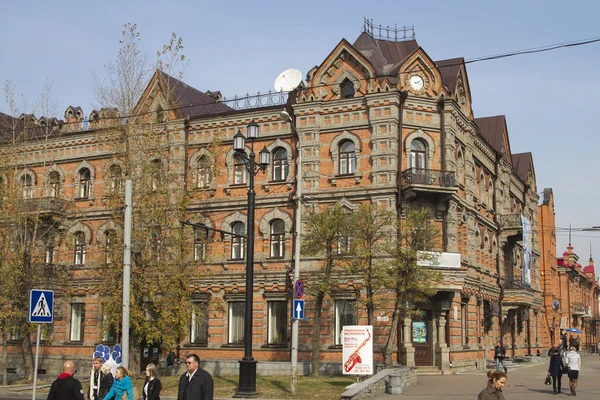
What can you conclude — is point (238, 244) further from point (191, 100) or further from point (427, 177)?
point (191, 100)

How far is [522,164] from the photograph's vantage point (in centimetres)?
5309

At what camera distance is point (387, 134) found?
32719mm

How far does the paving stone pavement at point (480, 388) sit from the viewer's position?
2205 cm

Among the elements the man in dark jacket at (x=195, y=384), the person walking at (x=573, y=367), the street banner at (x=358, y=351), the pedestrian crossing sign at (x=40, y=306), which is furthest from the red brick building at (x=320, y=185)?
the man in dark jacket at (x=195, y=384)

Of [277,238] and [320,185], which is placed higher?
[320,185]

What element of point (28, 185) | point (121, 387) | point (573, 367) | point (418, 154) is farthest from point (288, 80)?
point (121, 387)

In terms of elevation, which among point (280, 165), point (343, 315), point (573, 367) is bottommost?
point (573, 367)

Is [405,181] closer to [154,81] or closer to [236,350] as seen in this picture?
[236,350]

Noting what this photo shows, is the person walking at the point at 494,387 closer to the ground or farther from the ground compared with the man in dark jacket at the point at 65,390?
farther from the ground

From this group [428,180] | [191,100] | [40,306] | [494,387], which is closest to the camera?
[494,387]

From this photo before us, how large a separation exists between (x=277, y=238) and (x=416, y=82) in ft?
31.4

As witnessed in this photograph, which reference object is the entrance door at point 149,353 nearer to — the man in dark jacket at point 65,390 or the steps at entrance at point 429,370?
the steps at entrance at point 429,370

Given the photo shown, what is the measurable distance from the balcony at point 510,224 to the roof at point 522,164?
8758 mm

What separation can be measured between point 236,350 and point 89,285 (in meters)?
9.22
